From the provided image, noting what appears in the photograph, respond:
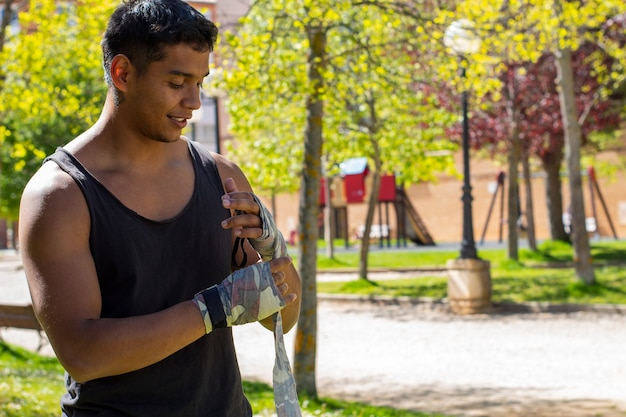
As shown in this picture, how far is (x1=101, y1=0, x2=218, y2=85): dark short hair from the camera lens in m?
2.17

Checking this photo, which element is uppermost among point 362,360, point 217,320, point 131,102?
point 131,102

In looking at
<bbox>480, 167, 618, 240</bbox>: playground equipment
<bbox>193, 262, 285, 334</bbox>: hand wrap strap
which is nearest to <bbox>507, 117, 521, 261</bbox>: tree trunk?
<bbox>480, 167, 618, 240</bbox>: playground equipment

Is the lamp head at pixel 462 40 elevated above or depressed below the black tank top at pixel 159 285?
above

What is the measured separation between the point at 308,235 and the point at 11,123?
95.5 feet

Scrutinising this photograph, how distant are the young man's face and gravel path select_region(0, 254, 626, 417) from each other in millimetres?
6104

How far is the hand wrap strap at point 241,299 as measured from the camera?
217 cm

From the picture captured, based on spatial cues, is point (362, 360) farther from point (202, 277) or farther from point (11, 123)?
point (11, 123)

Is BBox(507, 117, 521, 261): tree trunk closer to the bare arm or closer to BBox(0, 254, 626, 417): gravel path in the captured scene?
BBox(0, 254, 626, 417): gravel path

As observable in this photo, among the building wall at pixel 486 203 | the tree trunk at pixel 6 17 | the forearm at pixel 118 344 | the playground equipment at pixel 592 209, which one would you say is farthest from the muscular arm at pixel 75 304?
the building wall at pixel 486 203

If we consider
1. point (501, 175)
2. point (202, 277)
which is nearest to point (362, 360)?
point (202, 277)

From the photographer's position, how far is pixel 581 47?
24.3 meters

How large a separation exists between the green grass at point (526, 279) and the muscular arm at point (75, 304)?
13.8 m

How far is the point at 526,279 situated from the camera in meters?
18.1

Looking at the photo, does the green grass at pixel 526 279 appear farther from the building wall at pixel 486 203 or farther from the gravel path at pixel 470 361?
the building wall at pixel 486 203
